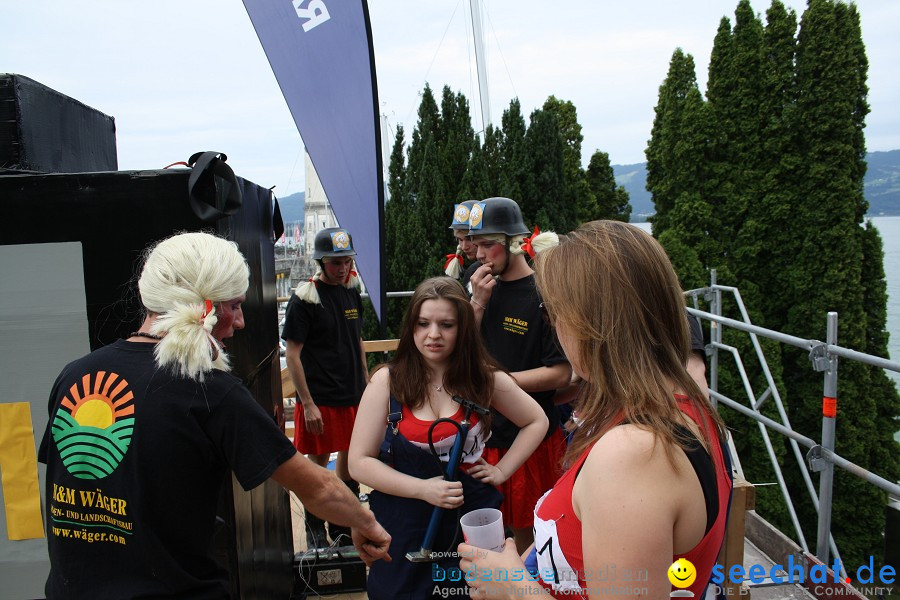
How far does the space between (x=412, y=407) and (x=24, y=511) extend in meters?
1.42

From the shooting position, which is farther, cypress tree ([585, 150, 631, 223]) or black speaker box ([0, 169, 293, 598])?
cypress tree ([585, 150, 631, 223])

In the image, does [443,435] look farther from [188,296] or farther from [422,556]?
[188,296]

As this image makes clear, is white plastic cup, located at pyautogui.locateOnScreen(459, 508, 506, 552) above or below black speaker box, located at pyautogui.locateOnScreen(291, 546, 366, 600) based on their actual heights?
above

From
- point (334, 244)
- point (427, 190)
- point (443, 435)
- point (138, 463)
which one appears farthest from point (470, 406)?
point (427, 190)

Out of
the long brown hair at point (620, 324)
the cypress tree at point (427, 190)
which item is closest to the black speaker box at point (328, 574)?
the long brown hair at point (620, 324)

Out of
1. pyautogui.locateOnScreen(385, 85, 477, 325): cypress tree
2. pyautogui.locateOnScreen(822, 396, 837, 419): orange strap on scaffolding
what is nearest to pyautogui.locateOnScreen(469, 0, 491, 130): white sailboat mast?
pyautogui.locateOnScreen(385, 85, 477, 325): cypress tree

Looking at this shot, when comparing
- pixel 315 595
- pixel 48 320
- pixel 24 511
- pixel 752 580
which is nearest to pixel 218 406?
pixel 48 320

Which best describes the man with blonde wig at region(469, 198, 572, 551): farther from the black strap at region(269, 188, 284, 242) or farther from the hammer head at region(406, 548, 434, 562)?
the black strap at region(269, 188, 284, 242)

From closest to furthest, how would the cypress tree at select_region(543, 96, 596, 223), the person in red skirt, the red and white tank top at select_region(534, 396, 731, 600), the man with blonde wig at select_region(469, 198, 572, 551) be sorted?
the red and white tank top at select_region(534, 396, 731, 600)
the man with blonde wig at select_region(469, 198, 572, 551)
the person in red skirt
the cypress tree at select_region(543, 96, 596, 223)

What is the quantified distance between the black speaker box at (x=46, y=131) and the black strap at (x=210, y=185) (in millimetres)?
615

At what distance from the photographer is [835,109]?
14781 millimetres

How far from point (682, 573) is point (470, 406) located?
1.28 meters

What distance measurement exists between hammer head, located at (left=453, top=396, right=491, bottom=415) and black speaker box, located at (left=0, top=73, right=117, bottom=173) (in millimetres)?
1784

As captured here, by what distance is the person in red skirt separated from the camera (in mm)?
4445
